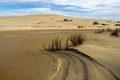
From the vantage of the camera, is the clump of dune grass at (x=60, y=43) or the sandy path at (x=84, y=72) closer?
the sandy path at (x=84, y=72)

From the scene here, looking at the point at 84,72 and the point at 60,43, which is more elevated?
the point at 60,43

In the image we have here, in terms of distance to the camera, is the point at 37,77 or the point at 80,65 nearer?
the point at 37,77

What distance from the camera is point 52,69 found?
10.0 ft

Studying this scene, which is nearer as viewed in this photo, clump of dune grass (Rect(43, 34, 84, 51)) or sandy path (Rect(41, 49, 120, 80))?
sandy path (Rect(41, 49, 120, 80))

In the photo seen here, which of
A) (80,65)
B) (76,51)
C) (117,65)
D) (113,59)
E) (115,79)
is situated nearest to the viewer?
(115,79)

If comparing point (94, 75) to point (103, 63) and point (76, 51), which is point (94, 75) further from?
point (76, 51)

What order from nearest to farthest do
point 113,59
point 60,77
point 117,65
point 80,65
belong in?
point 60,77
point 117,65
point 80,65
point 113,59

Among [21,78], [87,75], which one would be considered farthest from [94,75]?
[21,78]

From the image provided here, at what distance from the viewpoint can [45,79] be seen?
253 cm

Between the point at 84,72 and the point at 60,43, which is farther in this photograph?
the point at 60,43

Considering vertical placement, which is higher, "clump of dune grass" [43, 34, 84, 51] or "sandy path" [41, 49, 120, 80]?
"clump of dune grass" [43, 34, 84, 51]

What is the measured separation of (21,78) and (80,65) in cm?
148

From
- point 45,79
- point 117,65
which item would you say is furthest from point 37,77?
point 117,65

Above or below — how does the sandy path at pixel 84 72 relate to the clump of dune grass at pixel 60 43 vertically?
below
